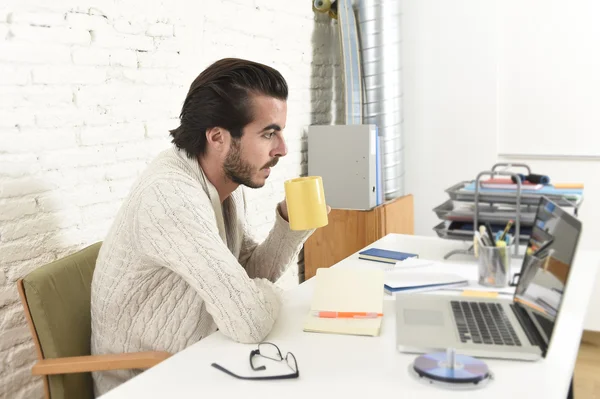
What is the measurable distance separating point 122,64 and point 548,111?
232 centimetres

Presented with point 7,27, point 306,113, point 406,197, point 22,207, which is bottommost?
point 406,197

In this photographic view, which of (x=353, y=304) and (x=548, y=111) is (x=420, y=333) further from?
(x=548, y=111)

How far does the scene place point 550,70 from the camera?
368 centimetres

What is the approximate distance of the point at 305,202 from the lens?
1.79 m

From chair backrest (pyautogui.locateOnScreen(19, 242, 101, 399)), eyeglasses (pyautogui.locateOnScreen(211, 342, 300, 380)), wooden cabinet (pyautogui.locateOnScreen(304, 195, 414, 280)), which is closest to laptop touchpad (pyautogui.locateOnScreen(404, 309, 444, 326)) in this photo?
eyeglasses (pyautogui.locateOnScreen(211, 342, 300, 380))

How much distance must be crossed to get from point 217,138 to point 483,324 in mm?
813

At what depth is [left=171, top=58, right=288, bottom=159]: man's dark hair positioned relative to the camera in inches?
71.9

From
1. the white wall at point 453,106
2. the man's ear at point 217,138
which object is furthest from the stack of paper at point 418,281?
the white wall at point 453,106

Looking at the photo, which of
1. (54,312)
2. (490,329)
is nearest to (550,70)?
(490,329)

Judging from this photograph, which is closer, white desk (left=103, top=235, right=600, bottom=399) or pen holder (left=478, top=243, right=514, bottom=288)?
white desk (left=103, top=235, right=600, bottom=399)

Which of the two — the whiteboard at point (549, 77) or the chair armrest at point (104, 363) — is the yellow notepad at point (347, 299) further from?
the whiteboard at point (549, 77)

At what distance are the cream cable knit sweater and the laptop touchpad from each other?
0.30m

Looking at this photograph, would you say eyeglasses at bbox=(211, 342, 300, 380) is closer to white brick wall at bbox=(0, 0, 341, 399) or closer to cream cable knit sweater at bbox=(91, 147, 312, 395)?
cream cable knit sweater at bbox=(91, 147, 312, 395)

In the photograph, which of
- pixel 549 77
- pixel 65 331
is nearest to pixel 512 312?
pixel 65 331
